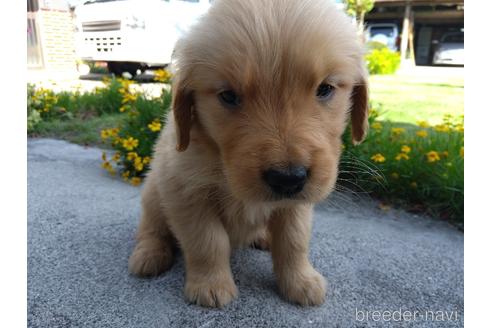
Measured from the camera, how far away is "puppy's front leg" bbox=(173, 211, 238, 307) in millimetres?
2039

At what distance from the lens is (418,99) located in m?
9.36

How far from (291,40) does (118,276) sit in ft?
5.55

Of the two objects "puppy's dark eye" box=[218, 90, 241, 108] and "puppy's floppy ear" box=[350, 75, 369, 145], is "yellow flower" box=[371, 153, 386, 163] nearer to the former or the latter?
"puppy's floppy ear" box=[350, 75, 369, 145]

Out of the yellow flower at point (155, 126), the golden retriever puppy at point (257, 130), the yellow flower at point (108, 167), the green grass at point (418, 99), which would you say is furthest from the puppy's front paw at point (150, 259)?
the green grass at point (418, 99)

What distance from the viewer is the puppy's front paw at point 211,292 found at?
207cm

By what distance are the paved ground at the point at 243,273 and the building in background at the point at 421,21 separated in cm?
1897

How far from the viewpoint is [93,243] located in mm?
2717

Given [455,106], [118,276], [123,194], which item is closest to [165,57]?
[123,194]

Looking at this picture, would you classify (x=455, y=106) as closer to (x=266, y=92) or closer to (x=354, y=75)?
(x=354, y=75)

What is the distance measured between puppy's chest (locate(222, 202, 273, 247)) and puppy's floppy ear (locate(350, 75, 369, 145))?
0.68 meters

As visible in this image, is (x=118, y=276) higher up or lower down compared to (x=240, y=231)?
lower down

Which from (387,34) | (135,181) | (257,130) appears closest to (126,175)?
(135,181)

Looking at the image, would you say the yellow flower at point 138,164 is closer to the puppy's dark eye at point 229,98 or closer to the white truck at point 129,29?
the puppy's dark eye at point 229,98

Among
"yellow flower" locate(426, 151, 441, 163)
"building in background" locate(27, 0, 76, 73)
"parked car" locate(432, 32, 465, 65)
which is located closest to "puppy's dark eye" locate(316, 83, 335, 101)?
"yellow flower" locate(426, 151, 441, 163)
